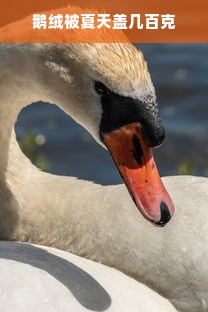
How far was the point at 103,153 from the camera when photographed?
5.77 metres

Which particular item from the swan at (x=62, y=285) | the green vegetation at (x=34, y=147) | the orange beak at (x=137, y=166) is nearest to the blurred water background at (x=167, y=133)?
the green vegetation at (x=34, y=147)

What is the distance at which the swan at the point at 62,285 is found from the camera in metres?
2.90

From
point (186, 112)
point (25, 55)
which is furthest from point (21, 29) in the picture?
point (186, 112)

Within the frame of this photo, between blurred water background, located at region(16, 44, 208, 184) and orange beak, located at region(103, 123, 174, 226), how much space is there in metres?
2.29

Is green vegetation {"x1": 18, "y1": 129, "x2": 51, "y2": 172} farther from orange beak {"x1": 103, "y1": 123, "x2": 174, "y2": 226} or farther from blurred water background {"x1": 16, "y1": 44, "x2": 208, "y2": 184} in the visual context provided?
orange beak {"x1": 103, "y1": 123, "x2": 174, "y2": 226}

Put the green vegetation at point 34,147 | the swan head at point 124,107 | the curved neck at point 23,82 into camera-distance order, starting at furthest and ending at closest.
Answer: the green vegetation at point 34,147 < the curved neck at point 23,82 < the swan head at point 124,107

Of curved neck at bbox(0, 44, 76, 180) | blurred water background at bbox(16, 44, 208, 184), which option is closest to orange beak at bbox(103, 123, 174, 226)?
curved neck at bbox(0, 44, 76, 180)

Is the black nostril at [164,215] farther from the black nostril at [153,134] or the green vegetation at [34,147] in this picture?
the green vegetation at [34,147]

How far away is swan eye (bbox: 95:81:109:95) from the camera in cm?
292

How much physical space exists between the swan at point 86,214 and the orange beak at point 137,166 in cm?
12

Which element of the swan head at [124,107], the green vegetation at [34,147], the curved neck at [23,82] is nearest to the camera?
the swan head at [124,107]

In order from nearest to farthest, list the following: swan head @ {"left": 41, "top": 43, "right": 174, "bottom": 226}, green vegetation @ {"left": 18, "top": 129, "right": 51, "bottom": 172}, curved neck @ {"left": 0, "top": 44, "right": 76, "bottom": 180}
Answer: swan head @ {"left": 41, "top": 43, "right": 174, "bottom": 226} < curved neck @ {"left": 0, "top": 44, "right": 76, "bottom": 180} < green vegetation @ {"left": 18, "top": 129, "right": 51, "bottom": 172}

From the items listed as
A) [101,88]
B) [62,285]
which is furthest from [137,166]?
[62,285]

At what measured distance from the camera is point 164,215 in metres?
2.90
